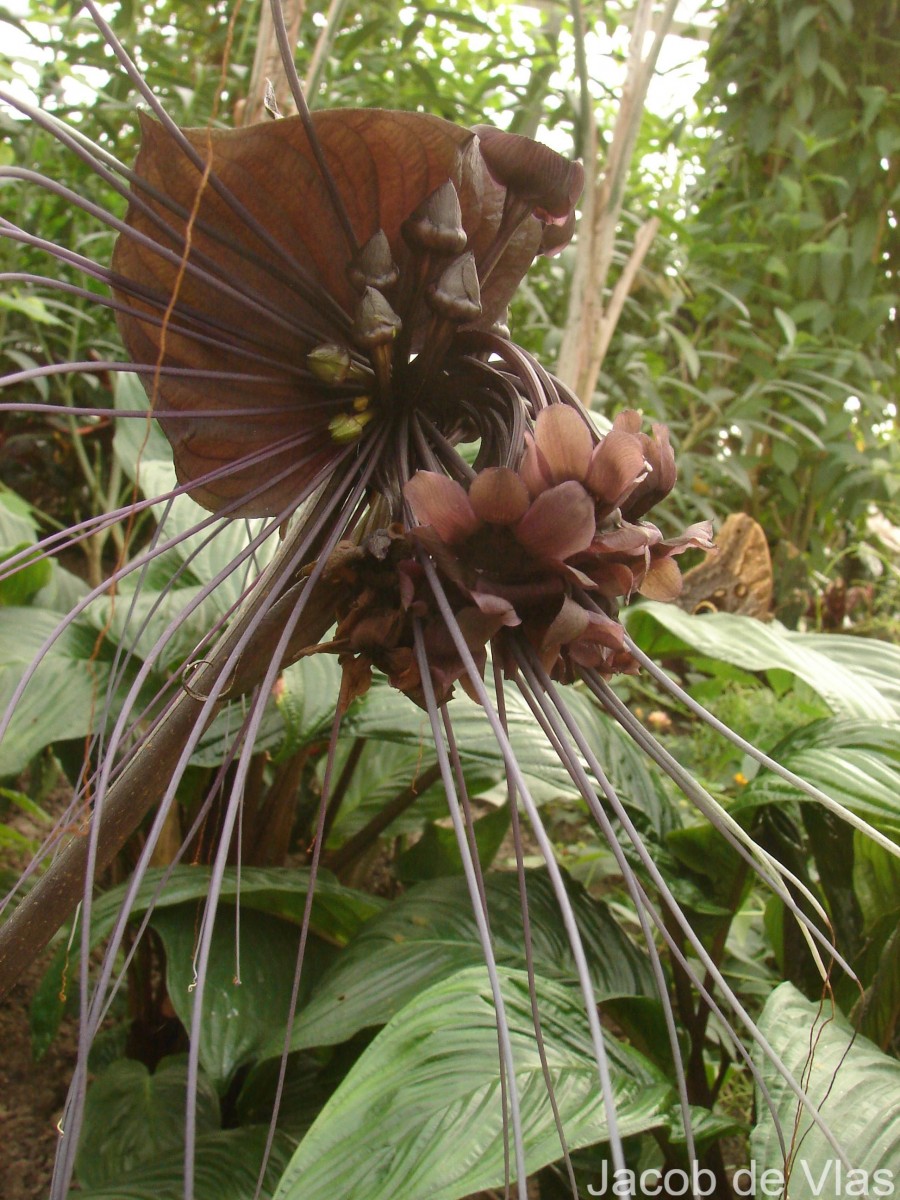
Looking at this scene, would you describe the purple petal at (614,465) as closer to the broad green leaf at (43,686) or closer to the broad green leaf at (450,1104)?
the broad green leaf at (450,1104)

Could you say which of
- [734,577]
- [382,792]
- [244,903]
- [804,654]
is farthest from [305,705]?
[734,577]

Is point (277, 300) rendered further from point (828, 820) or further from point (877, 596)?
point (877, 596)

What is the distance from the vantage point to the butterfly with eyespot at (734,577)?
1.54m

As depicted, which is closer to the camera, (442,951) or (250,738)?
(250,738)

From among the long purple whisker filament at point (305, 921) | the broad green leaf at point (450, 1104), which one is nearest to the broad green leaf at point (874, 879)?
the broad green leaf at point (450, 1104)

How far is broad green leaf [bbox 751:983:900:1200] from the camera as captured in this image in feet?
1.75

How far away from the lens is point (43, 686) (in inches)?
37.6

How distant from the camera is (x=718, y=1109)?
1.13m

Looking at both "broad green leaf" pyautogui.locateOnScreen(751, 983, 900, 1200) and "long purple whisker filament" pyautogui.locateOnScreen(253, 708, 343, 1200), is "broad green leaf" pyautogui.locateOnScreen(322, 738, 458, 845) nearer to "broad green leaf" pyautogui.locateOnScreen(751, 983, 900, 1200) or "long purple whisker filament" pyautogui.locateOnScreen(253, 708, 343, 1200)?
"broad green leaf" pyautogui.locateOnScreen(751, 983, 900, 1200)

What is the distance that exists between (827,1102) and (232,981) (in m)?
0.47

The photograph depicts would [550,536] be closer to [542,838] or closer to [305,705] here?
[542,838]

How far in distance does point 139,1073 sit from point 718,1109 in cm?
68

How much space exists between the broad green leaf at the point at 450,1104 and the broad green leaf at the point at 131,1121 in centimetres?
35

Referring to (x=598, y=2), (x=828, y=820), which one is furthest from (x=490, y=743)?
(x=598, y=2)
